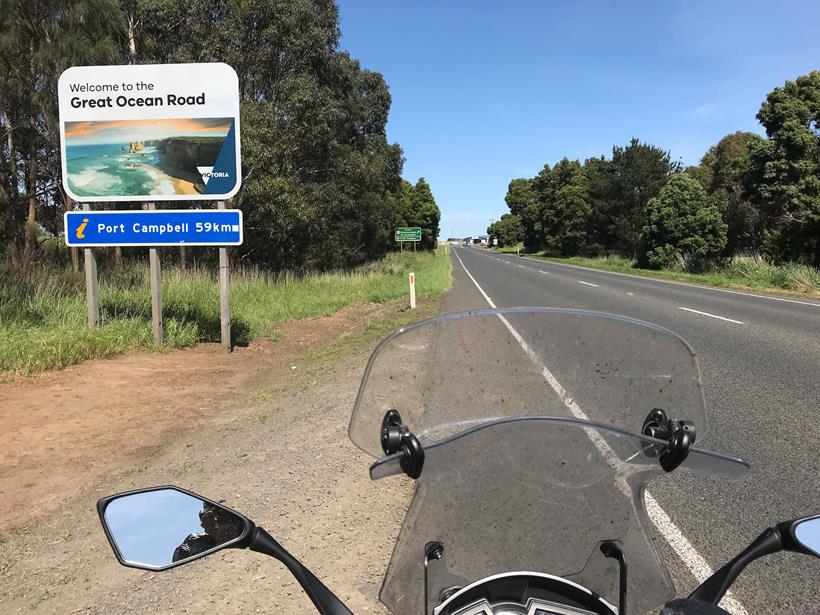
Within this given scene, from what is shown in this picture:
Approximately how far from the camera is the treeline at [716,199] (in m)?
25.1

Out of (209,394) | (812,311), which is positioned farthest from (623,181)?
(209,394)

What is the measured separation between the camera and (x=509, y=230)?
121250 millimetres

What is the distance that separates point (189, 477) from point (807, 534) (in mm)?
4177

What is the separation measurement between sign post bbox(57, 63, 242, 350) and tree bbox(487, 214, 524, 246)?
10161 centimetres

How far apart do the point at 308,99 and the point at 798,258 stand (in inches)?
882

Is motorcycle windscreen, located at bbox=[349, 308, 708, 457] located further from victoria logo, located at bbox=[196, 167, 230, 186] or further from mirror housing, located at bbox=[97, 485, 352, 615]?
Answer: victoria logo, located at bbox=[196, 167, 230, 186]

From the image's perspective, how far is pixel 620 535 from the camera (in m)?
1.74

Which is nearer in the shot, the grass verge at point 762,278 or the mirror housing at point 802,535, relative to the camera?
the mirror housing at point 802,535

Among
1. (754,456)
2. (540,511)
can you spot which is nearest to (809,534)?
(540,511)

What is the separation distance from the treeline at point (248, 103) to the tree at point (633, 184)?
2613cm

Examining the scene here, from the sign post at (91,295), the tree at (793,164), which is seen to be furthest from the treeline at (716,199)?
the sign post at (91,295)

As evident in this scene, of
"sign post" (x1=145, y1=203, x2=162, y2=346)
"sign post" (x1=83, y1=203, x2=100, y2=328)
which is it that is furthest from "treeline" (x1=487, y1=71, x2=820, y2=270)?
"sign post" (x1=83, y1=203, x2=100, y2=328)

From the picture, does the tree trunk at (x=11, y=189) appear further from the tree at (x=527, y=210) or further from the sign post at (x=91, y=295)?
the tree at (x=527, y=210)

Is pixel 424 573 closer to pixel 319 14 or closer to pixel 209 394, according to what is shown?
pixel 209 394
